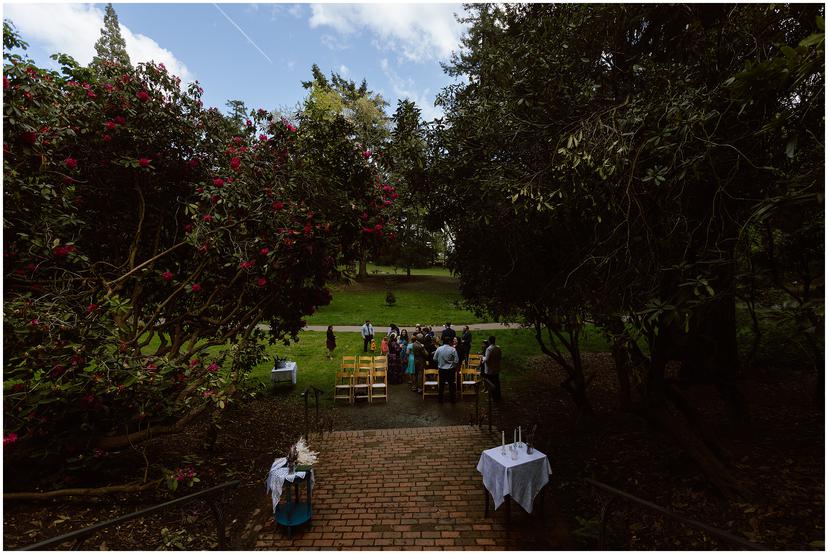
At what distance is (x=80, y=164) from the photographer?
611cm

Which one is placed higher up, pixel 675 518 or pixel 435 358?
pixel 435 358

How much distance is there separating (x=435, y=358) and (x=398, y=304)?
55.6ft

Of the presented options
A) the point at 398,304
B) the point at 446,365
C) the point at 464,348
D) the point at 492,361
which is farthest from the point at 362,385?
the point at 398,304

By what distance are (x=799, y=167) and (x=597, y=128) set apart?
2.10 metres

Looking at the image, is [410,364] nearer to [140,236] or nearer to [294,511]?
[294,511]

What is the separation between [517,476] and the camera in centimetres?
526

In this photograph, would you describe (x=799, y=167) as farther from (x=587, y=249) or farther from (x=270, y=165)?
(x=270, y=165)

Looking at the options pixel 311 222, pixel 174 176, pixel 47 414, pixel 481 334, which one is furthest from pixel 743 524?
pixel 481 334

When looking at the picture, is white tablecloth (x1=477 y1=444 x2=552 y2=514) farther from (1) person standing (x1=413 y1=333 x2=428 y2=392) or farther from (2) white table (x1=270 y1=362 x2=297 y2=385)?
(2) white table (x1=270 y1=362 x2=297 y2=385)

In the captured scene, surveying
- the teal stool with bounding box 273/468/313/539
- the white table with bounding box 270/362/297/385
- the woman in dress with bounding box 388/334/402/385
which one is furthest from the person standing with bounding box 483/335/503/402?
the white table with bounding box 270/362/297/385

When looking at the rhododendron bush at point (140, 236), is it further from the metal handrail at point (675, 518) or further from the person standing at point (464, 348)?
the person standing at point (464, 348)

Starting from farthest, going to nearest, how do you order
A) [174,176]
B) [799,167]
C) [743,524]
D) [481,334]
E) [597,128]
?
[481,334] → [174,176] → [597,128] → [743,524] → [799,167]

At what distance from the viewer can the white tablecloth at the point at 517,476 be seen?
5211 millimetres

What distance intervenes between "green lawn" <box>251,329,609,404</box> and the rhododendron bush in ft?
14.7
